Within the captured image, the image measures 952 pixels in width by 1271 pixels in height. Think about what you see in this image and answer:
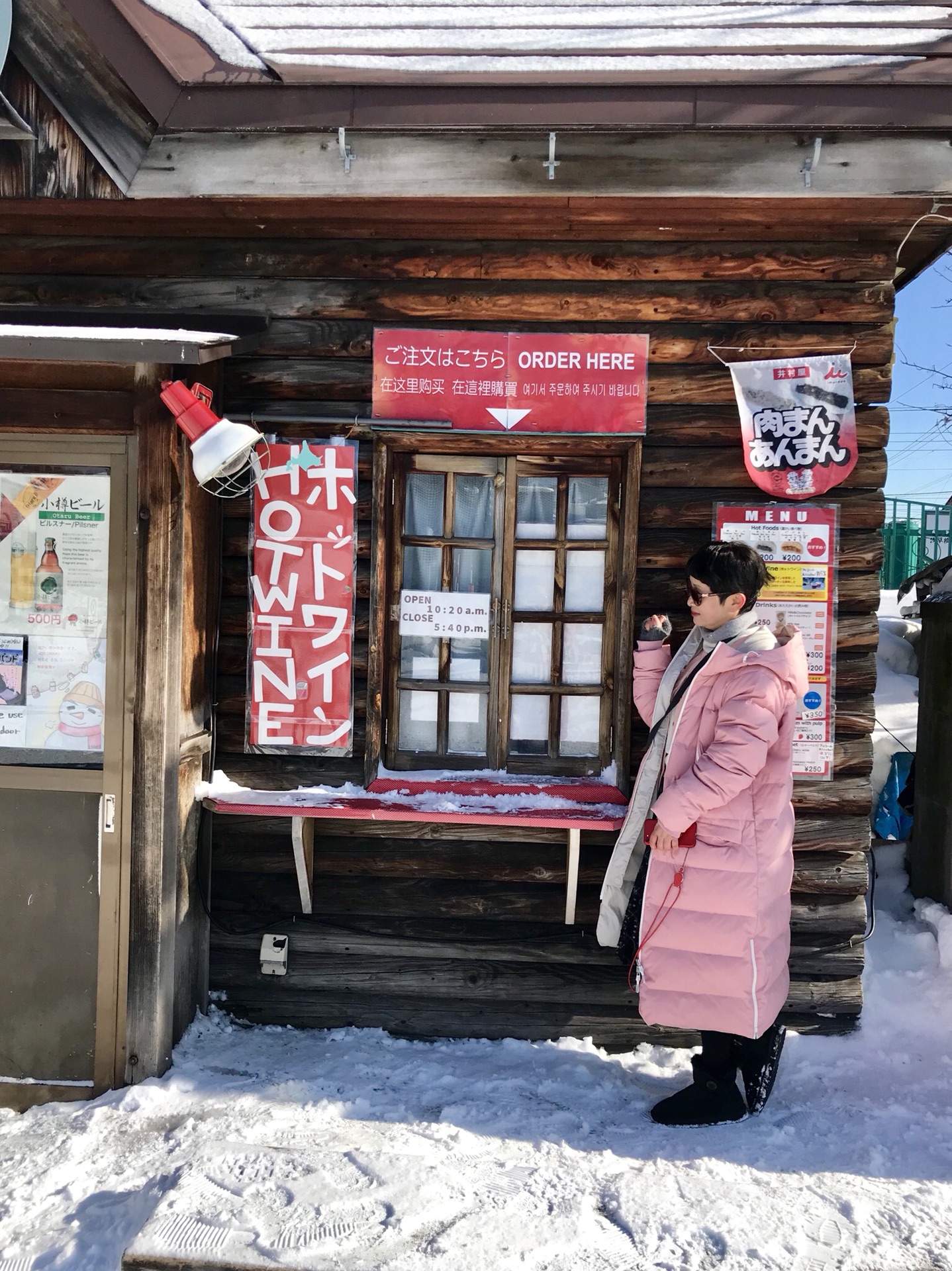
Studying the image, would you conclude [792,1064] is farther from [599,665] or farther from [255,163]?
[255,163]

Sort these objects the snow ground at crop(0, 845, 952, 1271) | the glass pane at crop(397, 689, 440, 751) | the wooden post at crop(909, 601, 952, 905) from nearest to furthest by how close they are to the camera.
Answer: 1. the snow ground at crop(0, 845, 952, 1271)
2. the glass pane at crop(397, 689, 440, 751)
3. the wooden post at crop(909, 601, 952, 905)

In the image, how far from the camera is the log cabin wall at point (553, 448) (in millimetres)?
3824

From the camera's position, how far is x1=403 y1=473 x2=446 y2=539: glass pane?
405 cm

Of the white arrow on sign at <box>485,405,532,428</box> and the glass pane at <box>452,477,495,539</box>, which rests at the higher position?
the white arrow on sign at <box>485,405,532,428</box>

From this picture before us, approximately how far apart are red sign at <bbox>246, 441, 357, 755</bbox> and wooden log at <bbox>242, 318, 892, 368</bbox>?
46 cm

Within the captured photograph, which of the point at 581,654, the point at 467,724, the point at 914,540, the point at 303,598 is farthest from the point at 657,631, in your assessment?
the point at 914,540

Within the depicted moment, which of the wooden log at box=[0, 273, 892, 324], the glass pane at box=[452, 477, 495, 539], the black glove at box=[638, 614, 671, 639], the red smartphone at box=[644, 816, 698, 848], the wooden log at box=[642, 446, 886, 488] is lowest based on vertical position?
the red smartphone at box=[644, 816, 698, 848]

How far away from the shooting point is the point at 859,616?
388cm

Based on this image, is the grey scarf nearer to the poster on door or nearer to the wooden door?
the poster on door

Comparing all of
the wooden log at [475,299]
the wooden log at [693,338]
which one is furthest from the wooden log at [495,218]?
the wooden log at [693,338]

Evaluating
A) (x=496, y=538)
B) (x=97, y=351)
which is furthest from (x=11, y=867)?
(x=496, y=538)

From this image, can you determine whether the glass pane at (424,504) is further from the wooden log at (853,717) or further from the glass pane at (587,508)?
the wooden log at (853,717)

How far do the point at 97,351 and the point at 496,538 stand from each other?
178cm

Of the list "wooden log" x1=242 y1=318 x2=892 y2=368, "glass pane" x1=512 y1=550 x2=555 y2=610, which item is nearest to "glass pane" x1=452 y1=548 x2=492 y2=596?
"glass pane" x1=512 y1=550 x2=555 y2=610
